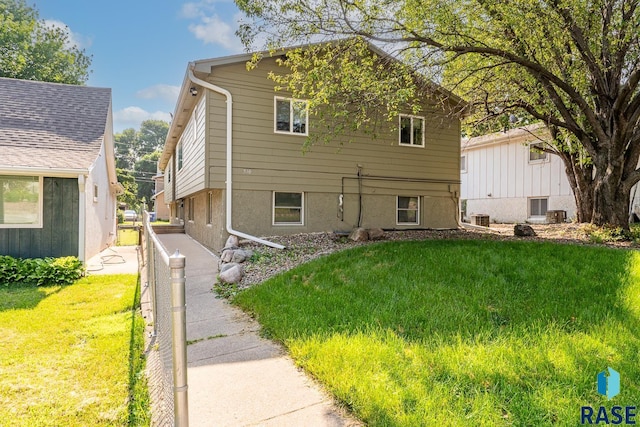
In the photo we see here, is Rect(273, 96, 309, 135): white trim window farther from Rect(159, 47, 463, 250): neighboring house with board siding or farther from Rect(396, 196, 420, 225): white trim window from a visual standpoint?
Rect(396, 196, 420, 225): white trim window

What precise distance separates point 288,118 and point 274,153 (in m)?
1.10

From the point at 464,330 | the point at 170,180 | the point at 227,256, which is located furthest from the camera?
the point at 170,180

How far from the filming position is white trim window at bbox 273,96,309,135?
9914mm

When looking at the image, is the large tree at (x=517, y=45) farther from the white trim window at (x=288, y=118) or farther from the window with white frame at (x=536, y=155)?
the window with white frame at (x=536, y=155)

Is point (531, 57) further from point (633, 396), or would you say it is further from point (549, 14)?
point (633, 396)

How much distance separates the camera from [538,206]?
58.5 ft

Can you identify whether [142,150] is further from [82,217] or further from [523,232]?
[523,232]

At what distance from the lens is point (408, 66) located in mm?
7926

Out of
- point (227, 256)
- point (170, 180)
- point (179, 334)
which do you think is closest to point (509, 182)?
point (227, 256)

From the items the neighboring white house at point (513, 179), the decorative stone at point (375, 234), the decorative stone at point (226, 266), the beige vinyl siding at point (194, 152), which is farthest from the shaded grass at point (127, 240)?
the neighboring white house at point (513, 179)

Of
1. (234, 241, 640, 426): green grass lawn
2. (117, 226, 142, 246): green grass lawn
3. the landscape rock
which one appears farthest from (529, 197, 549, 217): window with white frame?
(117, 226, 142, 246): green grass lawn

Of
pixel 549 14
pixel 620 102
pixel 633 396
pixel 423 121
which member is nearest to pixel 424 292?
pixel 633 396

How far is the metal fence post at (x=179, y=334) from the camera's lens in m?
1.79

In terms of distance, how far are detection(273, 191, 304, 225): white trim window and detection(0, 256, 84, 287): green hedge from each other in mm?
4720
